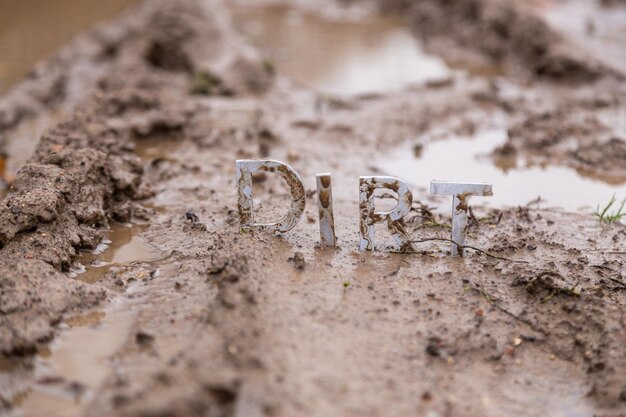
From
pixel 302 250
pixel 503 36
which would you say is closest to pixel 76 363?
pixel 302 250

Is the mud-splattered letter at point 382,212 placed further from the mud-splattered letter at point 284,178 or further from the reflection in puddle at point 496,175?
the reflection in puddle at point 496,175

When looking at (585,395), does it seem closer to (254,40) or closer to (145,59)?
(145,59)

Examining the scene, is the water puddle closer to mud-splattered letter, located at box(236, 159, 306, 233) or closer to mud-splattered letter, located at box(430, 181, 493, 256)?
mud-splattered letter, located at box(236, 159, 306, 233)

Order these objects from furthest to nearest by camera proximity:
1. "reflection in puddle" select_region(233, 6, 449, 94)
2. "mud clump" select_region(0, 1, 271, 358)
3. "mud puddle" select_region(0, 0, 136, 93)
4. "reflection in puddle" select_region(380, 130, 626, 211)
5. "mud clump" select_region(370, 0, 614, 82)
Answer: "mud puddle" select_region(0, 0, 136, 93), "reflection in puddle" select_region(233, 6, 449, 94), "mud clump" select_region(370, 0, 614, 82), "reflection in puddle" select_region(380, 130, 626, 211), "mud clump" select_region(0, 1, 271, 358)

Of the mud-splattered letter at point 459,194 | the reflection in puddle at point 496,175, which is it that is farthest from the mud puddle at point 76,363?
the reflection in puddle at point 496,175

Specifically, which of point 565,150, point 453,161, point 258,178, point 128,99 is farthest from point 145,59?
point 565,150

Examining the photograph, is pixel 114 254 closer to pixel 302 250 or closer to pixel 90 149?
pixel 90 149

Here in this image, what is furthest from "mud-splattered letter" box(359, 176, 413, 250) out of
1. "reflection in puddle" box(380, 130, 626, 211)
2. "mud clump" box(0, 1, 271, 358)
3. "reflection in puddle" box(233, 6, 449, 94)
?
"reflection in puddle" box(233, 6, 449, 94)
